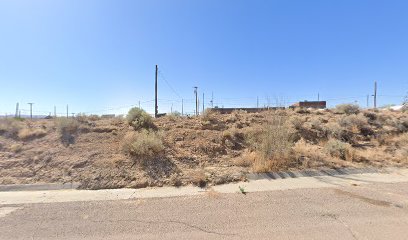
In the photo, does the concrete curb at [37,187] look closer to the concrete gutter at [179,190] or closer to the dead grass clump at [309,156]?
the concrete gutter at [179,190]

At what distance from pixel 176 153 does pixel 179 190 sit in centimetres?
326

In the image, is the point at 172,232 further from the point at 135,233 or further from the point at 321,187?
the point at 321,187

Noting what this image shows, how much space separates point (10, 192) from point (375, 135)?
59.2 feet

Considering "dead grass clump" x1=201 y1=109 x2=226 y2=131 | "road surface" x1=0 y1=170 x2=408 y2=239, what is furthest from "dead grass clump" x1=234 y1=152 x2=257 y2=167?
"dead grass clump" x1=201 y1=109 x2=226 y2=131

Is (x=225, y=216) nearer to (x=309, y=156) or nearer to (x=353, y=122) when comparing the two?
(x=309, y=156)

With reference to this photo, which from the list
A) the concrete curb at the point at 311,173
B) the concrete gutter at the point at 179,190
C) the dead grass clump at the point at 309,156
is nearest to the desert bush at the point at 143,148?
the concrete gutter at the point at 179,190

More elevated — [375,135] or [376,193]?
[375,135]

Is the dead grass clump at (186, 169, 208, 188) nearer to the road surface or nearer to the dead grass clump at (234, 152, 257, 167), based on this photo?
the road surface

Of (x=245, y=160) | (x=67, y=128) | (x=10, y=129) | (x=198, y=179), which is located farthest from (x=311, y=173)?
(x=10, y=129)

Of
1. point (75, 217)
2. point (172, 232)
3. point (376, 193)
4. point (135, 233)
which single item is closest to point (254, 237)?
point (172, 232)

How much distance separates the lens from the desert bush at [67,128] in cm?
1241

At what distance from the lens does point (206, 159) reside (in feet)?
35.4

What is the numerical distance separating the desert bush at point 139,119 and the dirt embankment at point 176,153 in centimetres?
47

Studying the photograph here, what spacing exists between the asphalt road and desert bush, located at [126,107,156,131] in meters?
7.39
